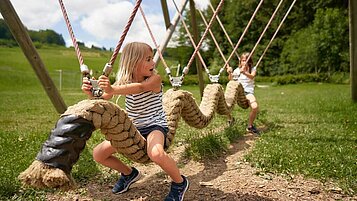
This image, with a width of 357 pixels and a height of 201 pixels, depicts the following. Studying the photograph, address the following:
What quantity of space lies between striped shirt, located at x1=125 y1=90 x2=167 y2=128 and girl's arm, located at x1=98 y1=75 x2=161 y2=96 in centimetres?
9

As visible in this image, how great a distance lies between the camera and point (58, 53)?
138 feet

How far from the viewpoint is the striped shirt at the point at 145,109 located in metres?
2.82

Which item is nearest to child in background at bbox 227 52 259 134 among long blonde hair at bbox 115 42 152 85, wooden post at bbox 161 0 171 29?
wooden post at bbox 161 0 171 29

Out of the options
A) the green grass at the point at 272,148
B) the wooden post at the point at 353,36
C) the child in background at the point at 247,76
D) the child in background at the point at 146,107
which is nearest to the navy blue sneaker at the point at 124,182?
the child in background at the point at 146,107

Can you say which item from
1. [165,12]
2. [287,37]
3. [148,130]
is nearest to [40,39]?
[287,37]

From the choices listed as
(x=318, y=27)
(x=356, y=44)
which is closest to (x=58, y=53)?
(x=318, y=27)

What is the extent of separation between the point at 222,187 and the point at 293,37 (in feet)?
114

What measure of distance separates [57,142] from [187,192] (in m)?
1.33

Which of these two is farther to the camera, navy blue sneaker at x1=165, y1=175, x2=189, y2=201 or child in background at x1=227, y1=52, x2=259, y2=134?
child in background at x1=227, y1=52, x2=259, y2=134

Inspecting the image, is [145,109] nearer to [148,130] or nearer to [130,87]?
[148,130]

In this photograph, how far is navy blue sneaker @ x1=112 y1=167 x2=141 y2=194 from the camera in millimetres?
2975

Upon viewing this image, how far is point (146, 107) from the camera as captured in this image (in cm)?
283

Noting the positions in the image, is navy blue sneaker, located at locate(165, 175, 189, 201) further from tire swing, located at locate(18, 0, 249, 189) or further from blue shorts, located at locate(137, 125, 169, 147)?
blue shorts, located at locate(137, 125, 169, 147)

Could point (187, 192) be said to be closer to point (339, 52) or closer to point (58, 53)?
point (339, 52)
